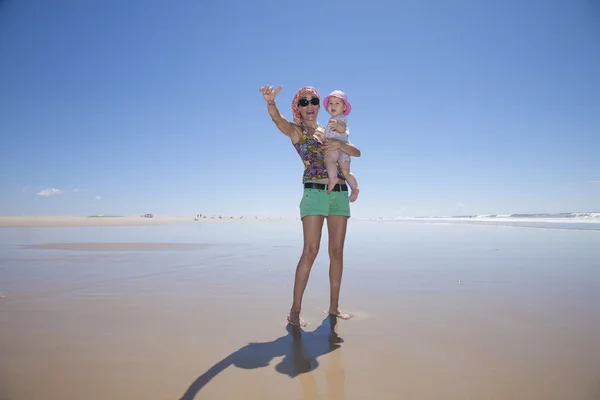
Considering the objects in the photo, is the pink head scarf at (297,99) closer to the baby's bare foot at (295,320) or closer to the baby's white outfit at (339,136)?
the baby's white outfit at (339,136)

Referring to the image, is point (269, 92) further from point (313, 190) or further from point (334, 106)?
point (313, 190)

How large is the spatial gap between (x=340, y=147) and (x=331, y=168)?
0.24m

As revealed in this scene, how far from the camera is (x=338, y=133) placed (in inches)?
138

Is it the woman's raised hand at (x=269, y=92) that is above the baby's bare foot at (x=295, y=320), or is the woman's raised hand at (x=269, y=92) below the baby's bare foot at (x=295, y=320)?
above

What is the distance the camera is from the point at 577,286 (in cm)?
446

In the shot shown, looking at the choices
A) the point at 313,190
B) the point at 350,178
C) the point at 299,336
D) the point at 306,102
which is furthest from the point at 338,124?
the point at 299,336

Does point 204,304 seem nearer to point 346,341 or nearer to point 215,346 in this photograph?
point 215,346

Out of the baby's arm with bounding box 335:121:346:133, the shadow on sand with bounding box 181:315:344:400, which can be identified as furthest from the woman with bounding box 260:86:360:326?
the shadow on sand with bounding box 181:315:344:400

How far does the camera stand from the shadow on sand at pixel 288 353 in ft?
7.53

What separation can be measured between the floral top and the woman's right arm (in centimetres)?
11

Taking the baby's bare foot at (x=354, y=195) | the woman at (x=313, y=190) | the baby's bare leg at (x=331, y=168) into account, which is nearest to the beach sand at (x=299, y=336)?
the woman at (x=313, y=190)

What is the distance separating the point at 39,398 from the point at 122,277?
12.0 ft

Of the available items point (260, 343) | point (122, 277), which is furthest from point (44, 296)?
point (260, 343)

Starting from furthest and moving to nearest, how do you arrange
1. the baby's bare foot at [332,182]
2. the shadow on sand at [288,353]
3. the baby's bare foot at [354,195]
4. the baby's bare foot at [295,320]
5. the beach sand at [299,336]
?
1. the baby's bare foot at [354,195]
2. the baby's bare foot at [332,182]
3. the baby's bare foot at [295,320]
4. the shadow on sand at [288,353]
5. the beach sand at [299,336]
